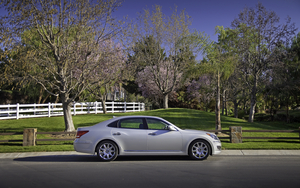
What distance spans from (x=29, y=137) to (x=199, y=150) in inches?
318

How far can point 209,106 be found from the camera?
152ft

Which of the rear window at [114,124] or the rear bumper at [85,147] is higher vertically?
the rear window at [114,124]

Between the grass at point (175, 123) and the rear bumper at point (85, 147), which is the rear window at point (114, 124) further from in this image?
the grass at point (175, 123)

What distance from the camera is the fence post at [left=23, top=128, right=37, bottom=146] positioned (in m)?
12.3

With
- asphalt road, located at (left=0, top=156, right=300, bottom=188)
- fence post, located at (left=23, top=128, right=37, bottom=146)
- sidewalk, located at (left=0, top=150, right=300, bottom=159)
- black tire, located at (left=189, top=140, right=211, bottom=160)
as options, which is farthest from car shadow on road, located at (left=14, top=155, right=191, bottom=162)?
fence post, located at (left=23, top=128, right=37, bottom=146)

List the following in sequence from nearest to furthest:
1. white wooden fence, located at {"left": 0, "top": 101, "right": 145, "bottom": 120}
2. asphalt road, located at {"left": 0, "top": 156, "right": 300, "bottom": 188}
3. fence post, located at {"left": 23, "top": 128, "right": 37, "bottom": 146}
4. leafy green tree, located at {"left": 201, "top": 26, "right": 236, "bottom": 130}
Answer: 1. asphalt road, located at {"left": 0, "top": 156, "right": 300, "bottom": 188}
2. fence post, located at {"left": 23, "top": 128, "right": 37, "bottom": 146}
3. leafy green tree, located at {"left": 201, "top": 26, "right": 236, "bottom": 130}
4. white wooden fence, located at {"left": 0, "top": 101, "right": 145, "bottom": 120}

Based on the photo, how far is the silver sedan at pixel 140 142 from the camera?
28.8 feet

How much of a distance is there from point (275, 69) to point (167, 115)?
40.7ft

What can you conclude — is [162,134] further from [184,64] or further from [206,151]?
[184,64]

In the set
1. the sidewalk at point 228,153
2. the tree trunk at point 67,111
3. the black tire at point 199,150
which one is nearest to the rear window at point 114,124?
the sidewalk at point 228,153

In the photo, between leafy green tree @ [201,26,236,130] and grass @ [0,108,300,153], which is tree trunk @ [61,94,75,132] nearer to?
grass @ [0,108,300,153]

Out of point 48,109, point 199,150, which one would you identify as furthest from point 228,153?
point 48,109

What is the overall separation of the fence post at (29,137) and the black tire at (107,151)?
16.9 ft

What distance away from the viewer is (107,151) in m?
8.86
